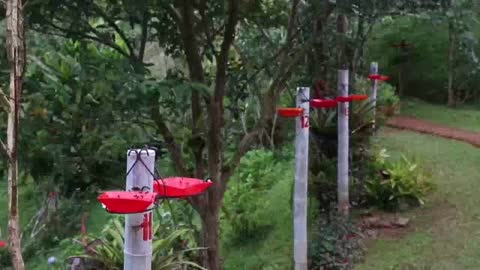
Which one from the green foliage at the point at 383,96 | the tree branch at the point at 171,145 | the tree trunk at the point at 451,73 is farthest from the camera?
the tree trunk at the point at 451,73

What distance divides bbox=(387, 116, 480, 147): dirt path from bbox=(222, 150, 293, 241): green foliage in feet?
8.50

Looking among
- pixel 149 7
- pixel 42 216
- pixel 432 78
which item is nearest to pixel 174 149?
pixel 149 7

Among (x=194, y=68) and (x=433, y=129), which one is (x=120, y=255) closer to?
(x=194, y=68)

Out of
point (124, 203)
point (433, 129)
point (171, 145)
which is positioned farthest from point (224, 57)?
point (433, 129)

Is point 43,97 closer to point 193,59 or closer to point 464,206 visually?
point 193,59

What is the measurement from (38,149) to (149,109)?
0.54 metres

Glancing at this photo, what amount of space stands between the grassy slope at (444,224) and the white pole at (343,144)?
457mm

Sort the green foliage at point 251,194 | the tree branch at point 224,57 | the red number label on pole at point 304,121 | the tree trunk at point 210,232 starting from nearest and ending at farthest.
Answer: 1. the tree branch at point 224,57
2. the tree trunk at point 210,232
3. the red number label on pole at point 304,121
4. the green foliage at point 251,194

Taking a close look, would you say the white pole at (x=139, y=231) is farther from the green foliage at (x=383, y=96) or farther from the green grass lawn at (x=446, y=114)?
the green grass lawn at (x=446, y=114)

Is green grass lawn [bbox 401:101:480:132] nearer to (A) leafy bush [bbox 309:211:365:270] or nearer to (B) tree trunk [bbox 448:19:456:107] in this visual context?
(B) tree trunk [bbox 448:19:456:107]

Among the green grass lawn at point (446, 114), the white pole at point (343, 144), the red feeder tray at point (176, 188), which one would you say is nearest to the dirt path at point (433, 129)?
the green grass lawn at point (446, 114)

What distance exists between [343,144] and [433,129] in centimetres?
592

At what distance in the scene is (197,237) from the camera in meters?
4.90

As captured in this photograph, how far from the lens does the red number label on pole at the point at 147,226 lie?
245 centimetres
